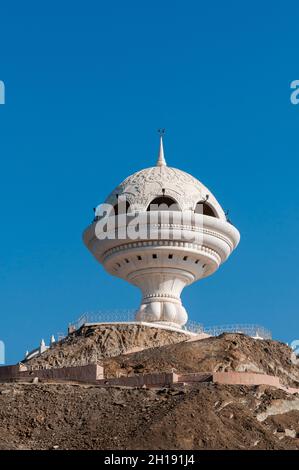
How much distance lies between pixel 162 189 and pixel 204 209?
3374 millimetres

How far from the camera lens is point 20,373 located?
3994 cm

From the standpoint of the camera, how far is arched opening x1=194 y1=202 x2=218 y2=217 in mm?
53531

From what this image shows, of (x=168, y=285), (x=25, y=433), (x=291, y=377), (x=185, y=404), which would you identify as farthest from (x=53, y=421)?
(x=168, y=285)

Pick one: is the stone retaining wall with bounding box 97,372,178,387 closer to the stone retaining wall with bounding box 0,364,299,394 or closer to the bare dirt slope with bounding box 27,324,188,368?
the stone retaining wall with bounding box 0,364,299,394

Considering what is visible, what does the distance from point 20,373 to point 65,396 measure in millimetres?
6217

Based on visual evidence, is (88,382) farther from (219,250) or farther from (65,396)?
(219,250)

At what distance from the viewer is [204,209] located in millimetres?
54438

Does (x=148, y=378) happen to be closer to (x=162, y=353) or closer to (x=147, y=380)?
(x=147, y=380)

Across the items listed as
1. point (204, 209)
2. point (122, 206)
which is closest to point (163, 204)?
point (122, 206)

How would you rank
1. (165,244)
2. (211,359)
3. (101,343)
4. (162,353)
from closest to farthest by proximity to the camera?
(211,359)
(162,353)
(101,343)
(165,244)

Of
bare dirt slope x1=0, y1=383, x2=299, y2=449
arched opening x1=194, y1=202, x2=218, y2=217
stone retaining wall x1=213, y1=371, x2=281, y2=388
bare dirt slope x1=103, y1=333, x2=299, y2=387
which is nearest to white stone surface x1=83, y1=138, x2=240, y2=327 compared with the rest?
arched opening x1=194, y1=202, x2=218, y2=217

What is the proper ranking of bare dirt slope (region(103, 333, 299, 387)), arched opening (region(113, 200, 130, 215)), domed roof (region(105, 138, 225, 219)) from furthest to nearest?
arched opening (region(113, 200, 130, 215))
domed roof (region(105, 138, 225, 219))
bare dirt slope (region(103, 333, 299, 387))

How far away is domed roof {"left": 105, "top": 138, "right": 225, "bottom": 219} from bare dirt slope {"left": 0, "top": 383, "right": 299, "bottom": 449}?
17.7 metres
